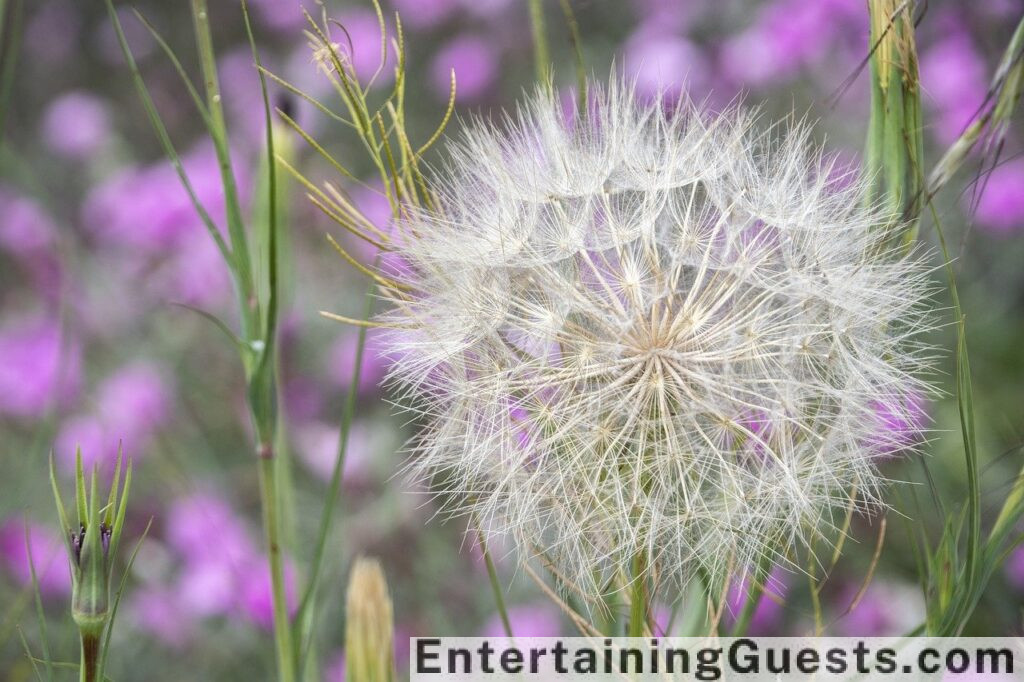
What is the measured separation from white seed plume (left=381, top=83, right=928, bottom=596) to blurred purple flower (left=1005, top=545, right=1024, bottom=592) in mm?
831

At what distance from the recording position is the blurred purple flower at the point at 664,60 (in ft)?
5.51

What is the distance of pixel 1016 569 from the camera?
1.40 meters

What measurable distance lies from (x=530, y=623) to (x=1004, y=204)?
3.09ft

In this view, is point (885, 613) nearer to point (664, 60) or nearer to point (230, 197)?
point (664, 60)

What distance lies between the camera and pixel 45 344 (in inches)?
67.3

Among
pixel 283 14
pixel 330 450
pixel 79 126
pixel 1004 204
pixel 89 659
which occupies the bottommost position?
pixel 89 659

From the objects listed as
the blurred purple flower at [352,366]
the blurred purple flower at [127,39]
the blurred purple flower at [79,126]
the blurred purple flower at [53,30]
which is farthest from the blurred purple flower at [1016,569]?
the blurred purple flower at [53,30]

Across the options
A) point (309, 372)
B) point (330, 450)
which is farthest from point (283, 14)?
point (330, 450)

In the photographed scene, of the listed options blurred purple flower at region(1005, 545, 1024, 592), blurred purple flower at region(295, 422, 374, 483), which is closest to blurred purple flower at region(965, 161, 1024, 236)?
blurred purple flower at region(1005, 545, 1024, 592)

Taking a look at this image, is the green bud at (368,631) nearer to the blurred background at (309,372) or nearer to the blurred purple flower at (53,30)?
the blurred background at (309,372)

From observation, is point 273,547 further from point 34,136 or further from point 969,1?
point 34,136

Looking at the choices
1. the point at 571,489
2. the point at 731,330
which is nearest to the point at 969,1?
the point at 731,330

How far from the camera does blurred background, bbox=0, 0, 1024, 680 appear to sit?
4.59 ft

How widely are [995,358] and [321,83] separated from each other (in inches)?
52.5
